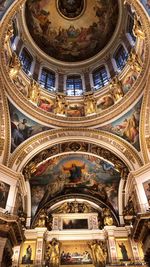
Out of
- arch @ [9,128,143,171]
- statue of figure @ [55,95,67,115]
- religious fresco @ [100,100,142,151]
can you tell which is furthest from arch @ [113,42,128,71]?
arch @ [9,128,143,171]

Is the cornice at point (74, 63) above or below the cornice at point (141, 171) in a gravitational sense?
above

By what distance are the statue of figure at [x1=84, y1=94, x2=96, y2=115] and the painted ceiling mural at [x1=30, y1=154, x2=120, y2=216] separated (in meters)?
3.38

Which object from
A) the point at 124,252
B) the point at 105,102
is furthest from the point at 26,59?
the point at 124,252

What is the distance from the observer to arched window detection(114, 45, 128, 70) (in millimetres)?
20094

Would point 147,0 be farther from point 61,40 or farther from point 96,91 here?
point 61,40

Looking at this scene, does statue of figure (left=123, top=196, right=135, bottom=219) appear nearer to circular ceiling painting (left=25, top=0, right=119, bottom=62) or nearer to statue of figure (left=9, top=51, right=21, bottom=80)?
statue of figure (left=9, top=51, right=21, bottom=80)

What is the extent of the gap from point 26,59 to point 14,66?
4158 mm

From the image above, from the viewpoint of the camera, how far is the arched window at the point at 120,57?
2009 centimetres

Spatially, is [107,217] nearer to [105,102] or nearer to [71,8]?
[105,102]

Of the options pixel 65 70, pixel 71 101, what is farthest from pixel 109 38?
pixel 71 101

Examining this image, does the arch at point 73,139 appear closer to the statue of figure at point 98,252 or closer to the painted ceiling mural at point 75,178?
the painted ceiling mural at point 75,178

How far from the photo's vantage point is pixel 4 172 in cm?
1510

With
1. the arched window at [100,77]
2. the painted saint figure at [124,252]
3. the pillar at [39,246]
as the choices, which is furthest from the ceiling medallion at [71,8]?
the painted saint figure at [124,252]

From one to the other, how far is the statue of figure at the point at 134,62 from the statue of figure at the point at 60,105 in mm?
5514
